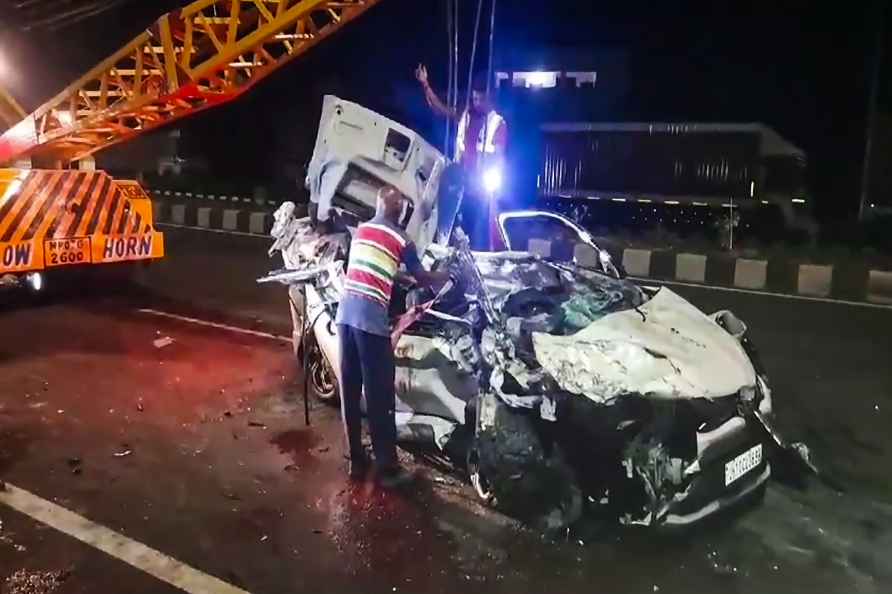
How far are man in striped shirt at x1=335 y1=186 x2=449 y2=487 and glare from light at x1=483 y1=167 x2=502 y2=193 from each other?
3.15 metres

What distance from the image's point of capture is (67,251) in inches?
345

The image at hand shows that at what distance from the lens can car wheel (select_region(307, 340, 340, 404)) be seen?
Answer: 6082 mm

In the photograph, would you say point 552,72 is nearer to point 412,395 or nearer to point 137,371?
point 137,371

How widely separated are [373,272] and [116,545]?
1.77 m

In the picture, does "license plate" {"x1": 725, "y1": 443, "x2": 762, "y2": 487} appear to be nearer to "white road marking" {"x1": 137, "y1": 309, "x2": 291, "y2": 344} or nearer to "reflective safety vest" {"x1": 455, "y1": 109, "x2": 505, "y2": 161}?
"reflective safety vest" {"x1": 455, "y1": 109, "x2": 505, "y2": 161}

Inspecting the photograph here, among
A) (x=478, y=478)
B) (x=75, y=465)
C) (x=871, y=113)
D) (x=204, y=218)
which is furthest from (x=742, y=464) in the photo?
(x=204, y=218)

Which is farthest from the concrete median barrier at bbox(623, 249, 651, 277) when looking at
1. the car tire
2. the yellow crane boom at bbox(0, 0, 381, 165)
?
the car tire

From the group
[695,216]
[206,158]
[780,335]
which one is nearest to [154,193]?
[206,158]

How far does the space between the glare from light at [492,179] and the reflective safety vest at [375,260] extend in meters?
3.21

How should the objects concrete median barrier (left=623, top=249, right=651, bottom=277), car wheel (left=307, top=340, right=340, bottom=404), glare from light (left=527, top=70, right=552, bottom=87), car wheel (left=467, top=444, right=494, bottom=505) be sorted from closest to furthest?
car wheel (left=467, top=444, right=494, bottom=505), car wheel (left=307, top=340, right=340, bottom=404), concrete median barrier (left=623, top=249, right=651, bottom=277), glare from light (left=527, top=70, right=552, bottom=87)

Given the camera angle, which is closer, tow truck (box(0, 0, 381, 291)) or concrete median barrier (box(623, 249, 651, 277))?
tow truck (box(0, 0, 381, 291))

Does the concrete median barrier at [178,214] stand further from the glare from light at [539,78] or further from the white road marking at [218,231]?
the glare from light at [539,78]

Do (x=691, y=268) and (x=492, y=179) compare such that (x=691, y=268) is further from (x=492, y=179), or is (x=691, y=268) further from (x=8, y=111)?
(x=8, y=111)

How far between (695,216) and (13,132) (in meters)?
9.59
